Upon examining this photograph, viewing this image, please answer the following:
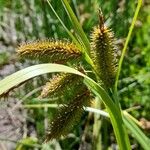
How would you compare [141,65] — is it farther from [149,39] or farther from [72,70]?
[72,70]

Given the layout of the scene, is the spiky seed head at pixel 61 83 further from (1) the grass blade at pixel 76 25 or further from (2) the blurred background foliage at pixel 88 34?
(2) the blurred background foliage at pixel 88 34

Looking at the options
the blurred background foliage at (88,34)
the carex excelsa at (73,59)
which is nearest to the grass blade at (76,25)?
the carex excelsa at (73,59)

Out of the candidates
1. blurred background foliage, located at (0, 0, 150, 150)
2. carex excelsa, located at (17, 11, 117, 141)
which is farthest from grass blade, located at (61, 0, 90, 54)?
blurred background foliage, located at (0, 0, 150, 150)

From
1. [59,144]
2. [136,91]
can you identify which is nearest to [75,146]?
[59,144]

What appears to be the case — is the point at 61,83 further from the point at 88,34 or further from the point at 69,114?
the point at 88,34

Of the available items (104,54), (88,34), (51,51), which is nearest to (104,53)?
(104,54)

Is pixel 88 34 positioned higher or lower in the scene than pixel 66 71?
higher
